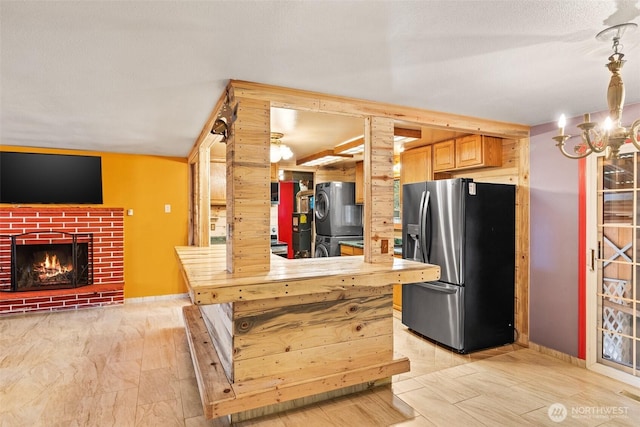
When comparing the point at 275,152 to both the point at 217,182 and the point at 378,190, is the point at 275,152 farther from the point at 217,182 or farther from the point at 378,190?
the point at 217,182

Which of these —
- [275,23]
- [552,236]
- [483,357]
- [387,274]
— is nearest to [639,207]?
[552,236]

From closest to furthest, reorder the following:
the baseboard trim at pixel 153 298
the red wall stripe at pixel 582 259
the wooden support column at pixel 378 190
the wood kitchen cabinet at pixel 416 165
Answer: the wooden support column at pixel 378 190 → the red wall stripe at pixel 582 259 → the wood kitchen cabinet at pixel 416 165 → the baseboard trim at pixel 153 298

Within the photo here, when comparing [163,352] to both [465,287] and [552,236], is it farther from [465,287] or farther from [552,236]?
[552,236]

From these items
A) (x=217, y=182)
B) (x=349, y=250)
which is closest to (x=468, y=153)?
(x=349, y=250)

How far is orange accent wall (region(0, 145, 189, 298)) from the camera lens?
4984 mm

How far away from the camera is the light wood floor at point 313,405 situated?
7.48ft

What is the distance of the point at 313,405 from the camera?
2.45m

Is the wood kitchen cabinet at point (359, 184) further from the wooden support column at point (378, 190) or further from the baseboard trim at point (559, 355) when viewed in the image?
the baseboard trim at point (559, 355)

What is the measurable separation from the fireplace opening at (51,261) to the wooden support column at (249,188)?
3582 millimetres

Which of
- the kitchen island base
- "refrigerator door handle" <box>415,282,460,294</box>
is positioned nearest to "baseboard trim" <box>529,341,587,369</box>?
"refrigerator door handle" <box>415,282,460,294</box>

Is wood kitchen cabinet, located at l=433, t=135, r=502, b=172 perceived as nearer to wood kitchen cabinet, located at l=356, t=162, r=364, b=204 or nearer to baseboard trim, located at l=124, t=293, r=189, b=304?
wood kitchen cabinet, located at l=356, t=162, r=364, b=204

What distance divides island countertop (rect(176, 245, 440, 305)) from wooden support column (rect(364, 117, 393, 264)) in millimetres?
128

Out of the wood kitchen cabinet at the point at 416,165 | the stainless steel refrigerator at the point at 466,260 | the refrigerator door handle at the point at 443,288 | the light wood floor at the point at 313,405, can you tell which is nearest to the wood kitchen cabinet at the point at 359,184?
the wood kitchen cabinet at the point at 416,165

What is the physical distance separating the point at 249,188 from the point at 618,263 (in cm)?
297
